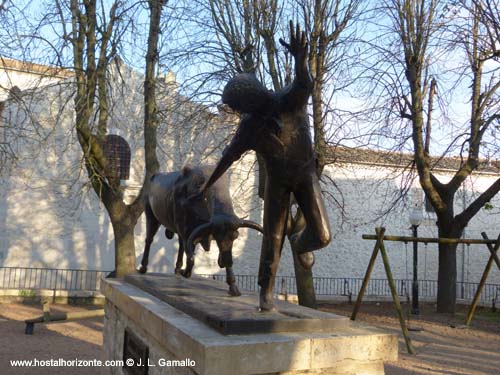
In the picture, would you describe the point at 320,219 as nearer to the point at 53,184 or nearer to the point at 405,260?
the point at 53,184

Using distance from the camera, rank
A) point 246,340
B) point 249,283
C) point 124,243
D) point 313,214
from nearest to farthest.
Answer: point 246,340
point 313,214
point 124,243
point 249,283

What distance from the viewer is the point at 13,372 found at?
704cm

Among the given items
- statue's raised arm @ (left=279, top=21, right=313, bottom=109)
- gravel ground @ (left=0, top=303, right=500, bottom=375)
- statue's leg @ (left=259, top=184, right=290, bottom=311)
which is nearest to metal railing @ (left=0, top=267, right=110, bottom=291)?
gravel ground @ (left=0, top=303, right=500, bottom=375)

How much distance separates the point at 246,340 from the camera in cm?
282

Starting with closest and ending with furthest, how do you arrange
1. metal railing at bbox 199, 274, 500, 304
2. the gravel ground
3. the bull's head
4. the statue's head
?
the statue's head < the bull's head < the gravel ground < metal railing at bbox 199, 274, 500, 304

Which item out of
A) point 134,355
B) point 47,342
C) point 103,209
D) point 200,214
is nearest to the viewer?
point 134,355

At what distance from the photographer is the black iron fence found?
16266mm

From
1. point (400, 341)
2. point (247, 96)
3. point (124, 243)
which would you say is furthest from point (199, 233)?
point (124, 243)

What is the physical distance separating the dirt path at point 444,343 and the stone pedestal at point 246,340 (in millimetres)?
4663

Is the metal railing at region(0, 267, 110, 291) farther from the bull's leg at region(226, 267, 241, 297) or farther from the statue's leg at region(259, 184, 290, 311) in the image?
the statue's leg at region(259, 184, 290, 311)

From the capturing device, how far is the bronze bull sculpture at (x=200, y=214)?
4250 mm

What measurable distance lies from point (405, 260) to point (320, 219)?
17.6m

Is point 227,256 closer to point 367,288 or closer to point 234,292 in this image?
point 234,292

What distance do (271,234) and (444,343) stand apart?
26.3 feet
